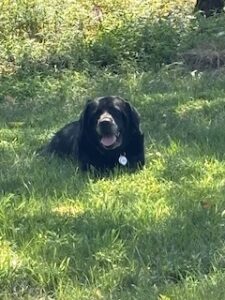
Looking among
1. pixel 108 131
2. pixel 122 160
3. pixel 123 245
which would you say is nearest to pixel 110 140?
pixel 108 131

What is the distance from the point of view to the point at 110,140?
7180 millimetres

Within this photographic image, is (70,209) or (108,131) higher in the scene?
(108,131)

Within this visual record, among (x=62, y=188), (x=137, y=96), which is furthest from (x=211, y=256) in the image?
(x=137, y=96)

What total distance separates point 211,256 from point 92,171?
2.14 meters

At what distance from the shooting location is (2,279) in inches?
195

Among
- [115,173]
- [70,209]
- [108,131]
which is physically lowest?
[115,173]

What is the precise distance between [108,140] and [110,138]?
0.02 m

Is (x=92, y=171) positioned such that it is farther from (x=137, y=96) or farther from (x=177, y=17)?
(x=177, y=17)

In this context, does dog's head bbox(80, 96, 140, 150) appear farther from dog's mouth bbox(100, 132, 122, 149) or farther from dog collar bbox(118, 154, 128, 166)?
dog collar bbox(118, 154, 128, 166)

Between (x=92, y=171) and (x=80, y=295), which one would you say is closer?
(x=80, y=295)

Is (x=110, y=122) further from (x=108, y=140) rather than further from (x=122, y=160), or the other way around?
(x=122, y=160)

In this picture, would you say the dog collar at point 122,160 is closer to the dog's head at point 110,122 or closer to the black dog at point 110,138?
the black dog at point 110,138

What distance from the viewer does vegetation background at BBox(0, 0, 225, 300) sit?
502 cm

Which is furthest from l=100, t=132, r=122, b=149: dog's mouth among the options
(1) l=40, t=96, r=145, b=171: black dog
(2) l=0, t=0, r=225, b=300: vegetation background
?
(2) l=0, t=0, r=225, b=300: vegetation background
